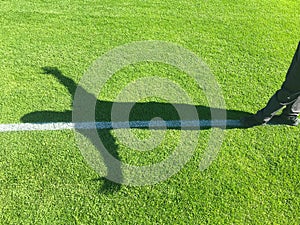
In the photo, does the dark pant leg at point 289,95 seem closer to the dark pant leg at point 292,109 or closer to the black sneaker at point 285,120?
the dark pant leg at point 292,109

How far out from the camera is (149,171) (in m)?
3.53

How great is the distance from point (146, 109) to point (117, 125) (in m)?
0.44

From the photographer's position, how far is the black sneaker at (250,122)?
12.6 feet

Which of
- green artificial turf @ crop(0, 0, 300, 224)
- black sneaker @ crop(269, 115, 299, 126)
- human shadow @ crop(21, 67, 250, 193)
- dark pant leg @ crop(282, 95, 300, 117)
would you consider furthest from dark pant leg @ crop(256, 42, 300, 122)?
human shadow @ crop(21, 67, 250, 193)

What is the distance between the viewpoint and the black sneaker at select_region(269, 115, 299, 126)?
3.86 meters

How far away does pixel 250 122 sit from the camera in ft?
12.7

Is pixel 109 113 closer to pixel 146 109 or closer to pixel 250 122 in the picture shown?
pixel 146 109

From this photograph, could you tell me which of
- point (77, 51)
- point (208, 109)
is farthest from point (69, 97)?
point (208, 109)

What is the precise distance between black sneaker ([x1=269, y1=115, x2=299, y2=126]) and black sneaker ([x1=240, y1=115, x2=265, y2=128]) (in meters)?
0.24

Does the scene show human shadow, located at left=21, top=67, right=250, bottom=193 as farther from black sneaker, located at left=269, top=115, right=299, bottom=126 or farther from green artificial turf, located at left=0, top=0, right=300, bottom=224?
black sneaker, located at left=269, top=115, right=299, bottom=126

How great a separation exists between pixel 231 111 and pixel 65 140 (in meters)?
2.16

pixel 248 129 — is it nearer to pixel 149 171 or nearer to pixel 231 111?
pixel 231 111

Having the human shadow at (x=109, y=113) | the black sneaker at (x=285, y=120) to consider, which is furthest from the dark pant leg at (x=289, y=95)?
the human shadow at (x=109, y=113)

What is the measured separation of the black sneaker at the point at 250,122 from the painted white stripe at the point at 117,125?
0.08m
